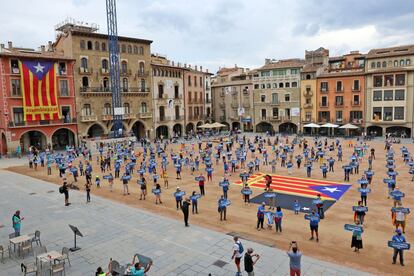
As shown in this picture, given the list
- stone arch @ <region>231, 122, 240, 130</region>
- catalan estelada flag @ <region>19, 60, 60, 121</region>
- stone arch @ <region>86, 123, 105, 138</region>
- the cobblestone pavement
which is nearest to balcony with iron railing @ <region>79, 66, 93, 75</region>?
catalan estelada flag @ <region>19, 60, 60, 121</region>

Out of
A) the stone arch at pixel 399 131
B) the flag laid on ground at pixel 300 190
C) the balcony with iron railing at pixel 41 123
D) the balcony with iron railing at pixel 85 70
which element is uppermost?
the balcony with iron railing at pixel 85 70

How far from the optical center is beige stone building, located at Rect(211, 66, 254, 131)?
7188 cm

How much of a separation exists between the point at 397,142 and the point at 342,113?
1370 centimetres

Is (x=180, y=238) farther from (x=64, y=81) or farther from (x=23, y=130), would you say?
(x=64, y=81)

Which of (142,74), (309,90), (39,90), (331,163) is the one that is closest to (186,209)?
(331,163)

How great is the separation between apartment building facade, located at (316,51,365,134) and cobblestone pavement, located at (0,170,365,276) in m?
49.0

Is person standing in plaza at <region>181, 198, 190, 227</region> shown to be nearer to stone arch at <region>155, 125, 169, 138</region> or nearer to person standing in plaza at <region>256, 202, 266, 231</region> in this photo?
person standing in plaza at <region>256, 202, 266, 231</region>

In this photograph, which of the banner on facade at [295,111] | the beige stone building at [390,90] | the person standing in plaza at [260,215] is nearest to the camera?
the person standing in plaza at [260,215]

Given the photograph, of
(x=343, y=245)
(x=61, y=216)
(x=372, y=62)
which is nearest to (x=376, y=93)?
(x=372, y=62)

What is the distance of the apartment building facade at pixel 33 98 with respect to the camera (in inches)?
1706

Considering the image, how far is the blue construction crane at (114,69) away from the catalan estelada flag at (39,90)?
8247 millimetres

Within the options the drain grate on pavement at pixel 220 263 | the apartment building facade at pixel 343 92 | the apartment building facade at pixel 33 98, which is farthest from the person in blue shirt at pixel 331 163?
the apartment building facade at pixel 33 98

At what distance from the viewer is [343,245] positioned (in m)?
14.0

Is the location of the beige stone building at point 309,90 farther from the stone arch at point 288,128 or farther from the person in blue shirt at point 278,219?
the person in blue shirt at point 278,219
